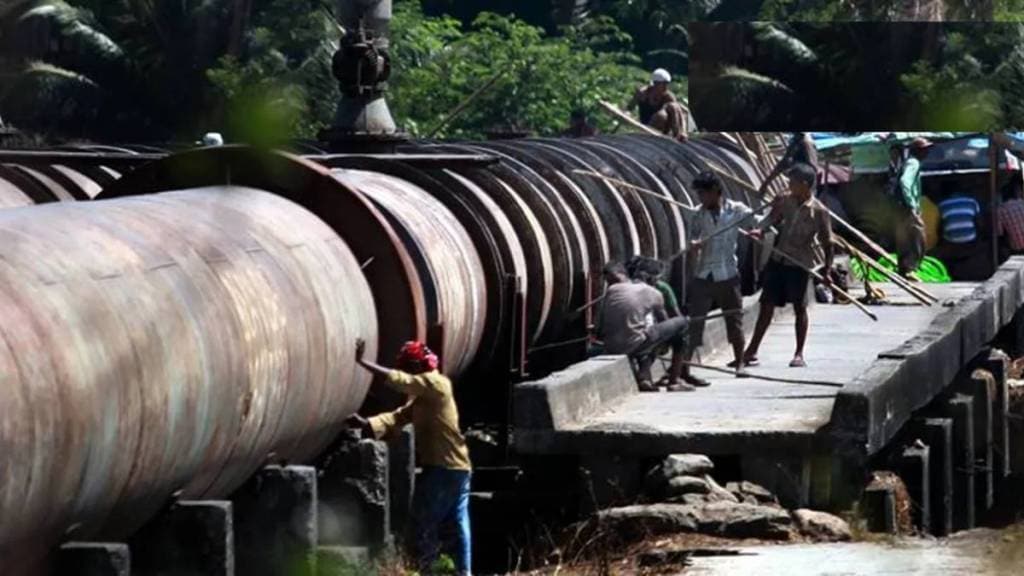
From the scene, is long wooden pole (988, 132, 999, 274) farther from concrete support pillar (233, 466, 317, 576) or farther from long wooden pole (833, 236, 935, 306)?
long wooden pole (833, 236, 935, 306)

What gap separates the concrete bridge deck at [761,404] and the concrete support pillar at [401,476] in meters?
1.50

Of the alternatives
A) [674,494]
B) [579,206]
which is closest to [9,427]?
[674,494]

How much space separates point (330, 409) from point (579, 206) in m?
8.23

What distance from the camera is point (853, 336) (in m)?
20.1

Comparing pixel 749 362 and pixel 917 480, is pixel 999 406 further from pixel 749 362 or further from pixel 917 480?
pixel 917 480

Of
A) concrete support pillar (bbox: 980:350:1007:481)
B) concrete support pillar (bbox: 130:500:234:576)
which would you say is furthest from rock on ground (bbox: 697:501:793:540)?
concrete support pillar (bbox: 980:350:1007:481)

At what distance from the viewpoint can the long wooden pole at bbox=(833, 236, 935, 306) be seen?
22.7 metres

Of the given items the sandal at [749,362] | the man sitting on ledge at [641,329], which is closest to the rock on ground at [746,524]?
the man sitting on ledge at [641,329]

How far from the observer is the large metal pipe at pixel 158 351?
6508 mm

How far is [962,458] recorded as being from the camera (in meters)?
19.3

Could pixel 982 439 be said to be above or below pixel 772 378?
below

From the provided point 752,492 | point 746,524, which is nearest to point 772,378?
point 752,492

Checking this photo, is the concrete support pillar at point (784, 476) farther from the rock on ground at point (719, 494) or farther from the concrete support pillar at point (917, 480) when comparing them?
the concrete support pillar at point (917, 480)

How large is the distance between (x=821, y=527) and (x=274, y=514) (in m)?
3.16
